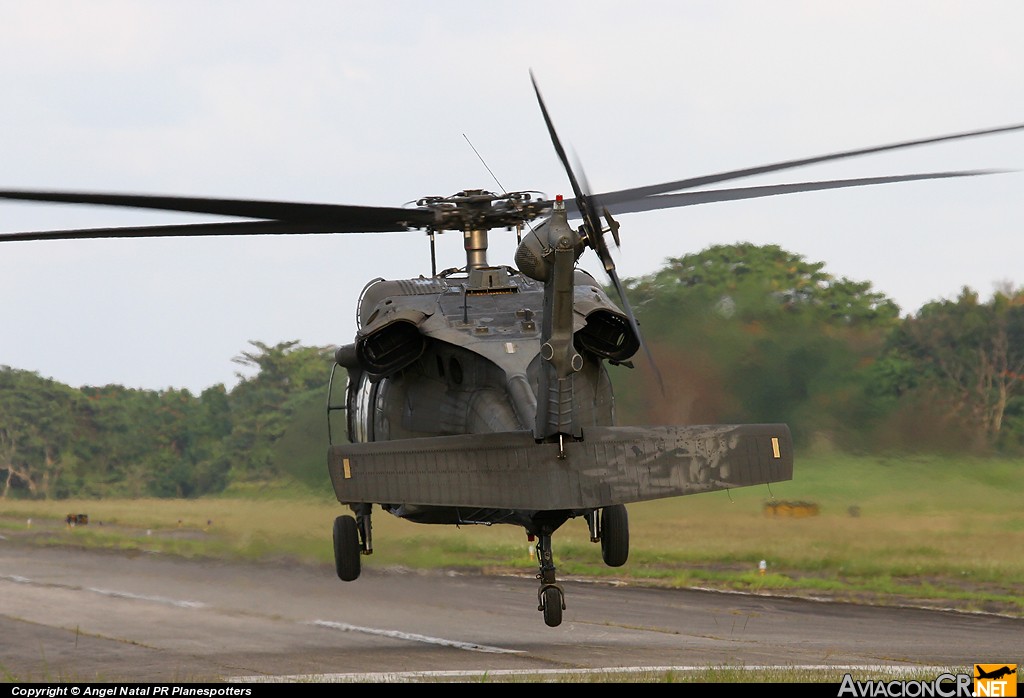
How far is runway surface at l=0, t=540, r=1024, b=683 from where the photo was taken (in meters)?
17.2

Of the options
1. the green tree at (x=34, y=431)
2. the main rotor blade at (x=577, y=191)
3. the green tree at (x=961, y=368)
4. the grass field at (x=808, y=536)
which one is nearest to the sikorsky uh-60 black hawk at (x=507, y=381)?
the main rotor blade at (x=577, y=191)

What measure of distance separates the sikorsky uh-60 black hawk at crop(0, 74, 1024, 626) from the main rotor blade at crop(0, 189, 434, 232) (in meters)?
0.02

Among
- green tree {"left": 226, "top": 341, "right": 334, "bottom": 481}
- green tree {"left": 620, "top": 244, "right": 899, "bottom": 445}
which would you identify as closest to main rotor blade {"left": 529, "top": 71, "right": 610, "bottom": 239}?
green tree {"left": 620, "top": 244, "right": 899, "bottom": 445}

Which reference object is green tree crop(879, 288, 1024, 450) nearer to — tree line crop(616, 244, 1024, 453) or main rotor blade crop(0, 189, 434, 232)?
tree line crop(616, 244, 1024, 453)

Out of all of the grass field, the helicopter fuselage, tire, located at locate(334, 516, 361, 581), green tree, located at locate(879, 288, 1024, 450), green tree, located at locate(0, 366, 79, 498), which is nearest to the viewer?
the helicopter fuselage

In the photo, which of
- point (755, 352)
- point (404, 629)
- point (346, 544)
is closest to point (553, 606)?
point (346, 544)

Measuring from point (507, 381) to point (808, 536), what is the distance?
45.2 ft

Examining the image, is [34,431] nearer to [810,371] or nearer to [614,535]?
[810,371]

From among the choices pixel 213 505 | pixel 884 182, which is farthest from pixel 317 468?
pixel 884 182

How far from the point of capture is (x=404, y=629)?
75.6ft

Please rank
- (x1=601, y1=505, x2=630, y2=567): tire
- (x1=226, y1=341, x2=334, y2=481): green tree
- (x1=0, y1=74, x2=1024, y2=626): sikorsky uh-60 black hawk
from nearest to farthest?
1. (x1=0, y1=74, x2=1024, y2=626): sikorsky uh-60 black hawk
2. (x1=601, y1=505, x2=630, y2=567): tire
3. (x1=226, y1=341, x2=334, y2=481): green tree

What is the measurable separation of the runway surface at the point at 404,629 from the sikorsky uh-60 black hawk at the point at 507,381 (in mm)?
1903

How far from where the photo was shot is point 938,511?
26250mm

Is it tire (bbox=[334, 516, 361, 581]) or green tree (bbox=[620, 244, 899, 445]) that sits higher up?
green tree (bbox=[620, 244, 899, 445])
